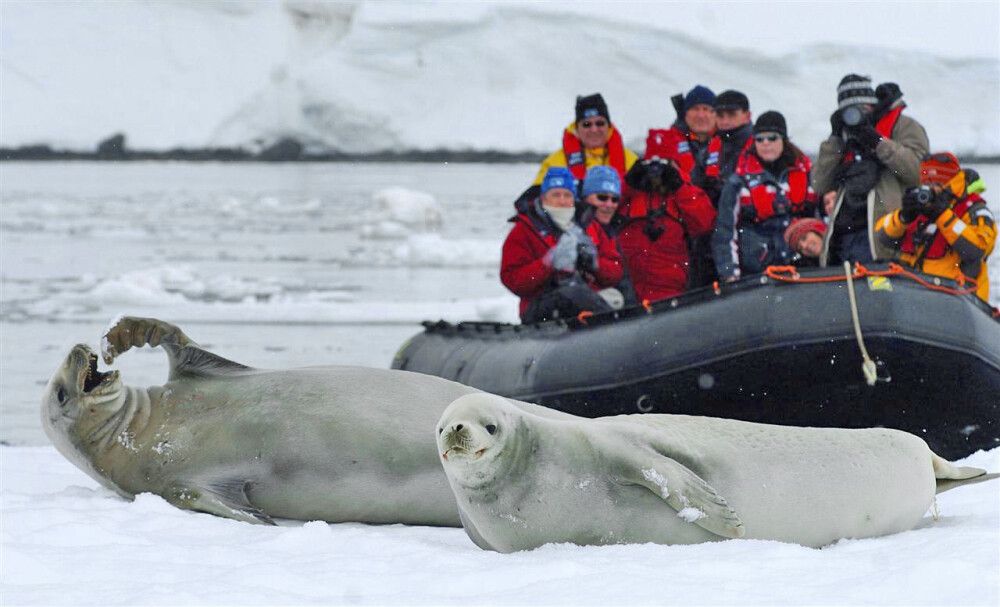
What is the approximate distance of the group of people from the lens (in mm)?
4773

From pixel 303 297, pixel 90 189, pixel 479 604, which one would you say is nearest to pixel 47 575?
pixel 479 604

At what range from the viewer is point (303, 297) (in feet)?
32.9

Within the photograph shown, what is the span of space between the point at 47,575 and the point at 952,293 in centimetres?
299

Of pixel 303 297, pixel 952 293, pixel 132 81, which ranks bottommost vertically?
pixel 303 297

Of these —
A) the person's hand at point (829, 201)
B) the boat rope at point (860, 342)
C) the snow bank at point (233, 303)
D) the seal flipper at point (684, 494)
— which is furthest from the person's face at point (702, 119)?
the seal flipper at point (684, 494)

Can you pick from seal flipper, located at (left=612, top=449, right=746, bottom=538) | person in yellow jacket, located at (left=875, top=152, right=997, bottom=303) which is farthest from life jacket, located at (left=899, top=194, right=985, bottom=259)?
seal flipper, located at (left=612, top=449, right=746, bottom=538)

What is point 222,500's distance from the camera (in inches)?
125

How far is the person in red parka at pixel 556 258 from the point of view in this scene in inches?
197

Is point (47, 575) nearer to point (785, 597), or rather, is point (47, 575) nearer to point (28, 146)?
point (785, 597)

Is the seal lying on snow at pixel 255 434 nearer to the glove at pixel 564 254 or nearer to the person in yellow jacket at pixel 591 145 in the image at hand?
the glove at pixel 564 254

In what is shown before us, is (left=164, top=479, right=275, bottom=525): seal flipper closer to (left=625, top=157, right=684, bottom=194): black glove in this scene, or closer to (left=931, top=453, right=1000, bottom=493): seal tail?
(left=931, top=453, right=1000, bottom=493): seal tail

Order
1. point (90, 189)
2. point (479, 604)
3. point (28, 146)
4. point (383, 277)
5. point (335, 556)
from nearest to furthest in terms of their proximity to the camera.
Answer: point (479, 604) → point (335, 556) → point (383, 277) → point (90, 189) → point (28, 146)

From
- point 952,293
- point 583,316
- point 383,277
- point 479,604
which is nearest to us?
point 479,604

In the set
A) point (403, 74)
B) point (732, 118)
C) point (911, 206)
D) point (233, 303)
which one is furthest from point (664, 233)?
point (403, 74)
